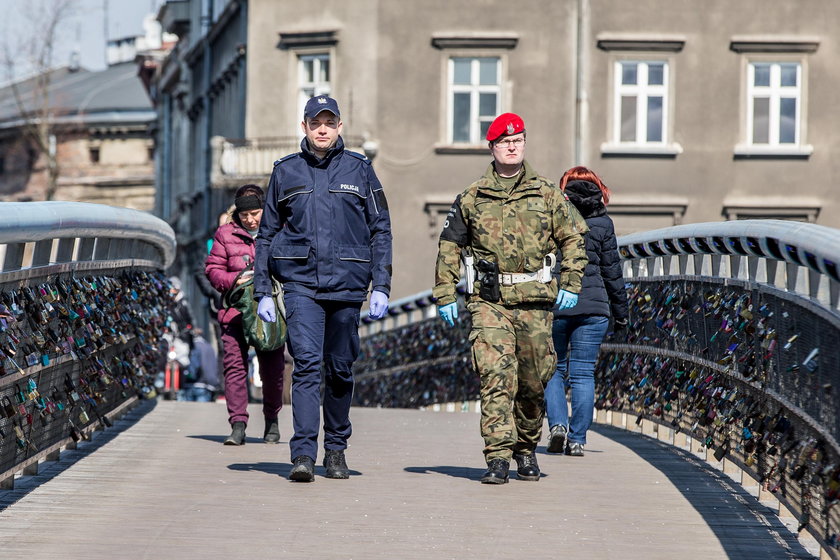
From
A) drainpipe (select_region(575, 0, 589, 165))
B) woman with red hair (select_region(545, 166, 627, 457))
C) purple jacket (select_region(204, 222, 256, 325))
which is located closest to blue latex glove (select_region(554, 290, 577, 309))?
woman with red hair (select_region(545, 166, 627, 457))

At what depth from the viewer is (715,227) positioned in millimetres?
9820

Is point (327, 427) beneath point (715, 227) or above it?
beneath

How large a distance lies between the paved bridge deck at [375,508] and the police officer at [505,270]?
452mm

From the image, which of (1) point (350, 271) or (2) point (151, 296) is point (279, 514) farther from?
(2) point (151, 296)

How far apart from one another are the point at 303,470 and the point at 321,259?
1039mm

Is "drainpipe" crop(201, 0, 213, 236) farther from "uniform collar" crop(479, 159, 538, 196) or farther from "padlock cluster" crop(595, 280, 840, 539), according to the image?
"uniform collar" crop(479, 159, 538, 196)

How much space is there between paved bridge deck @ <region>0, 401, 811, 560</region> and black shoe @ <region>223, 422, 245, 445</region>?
0.11 meters

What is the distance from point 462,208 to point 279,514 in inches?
82.1

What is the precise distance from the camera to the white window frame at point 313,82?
37.0 m

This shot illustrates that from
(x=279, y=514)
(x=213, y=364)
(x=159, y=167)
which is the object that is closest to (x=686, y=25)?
(x=213, y=364)

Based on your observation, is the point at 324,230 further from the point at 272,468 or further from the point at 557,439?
the point at 557,439

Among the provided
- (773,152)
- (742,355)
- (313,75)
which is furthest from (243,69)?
(742,355)

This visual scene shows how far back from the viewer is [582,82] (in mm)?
36031

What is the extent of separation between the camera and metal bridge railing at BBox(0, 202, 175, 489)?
777 cm
